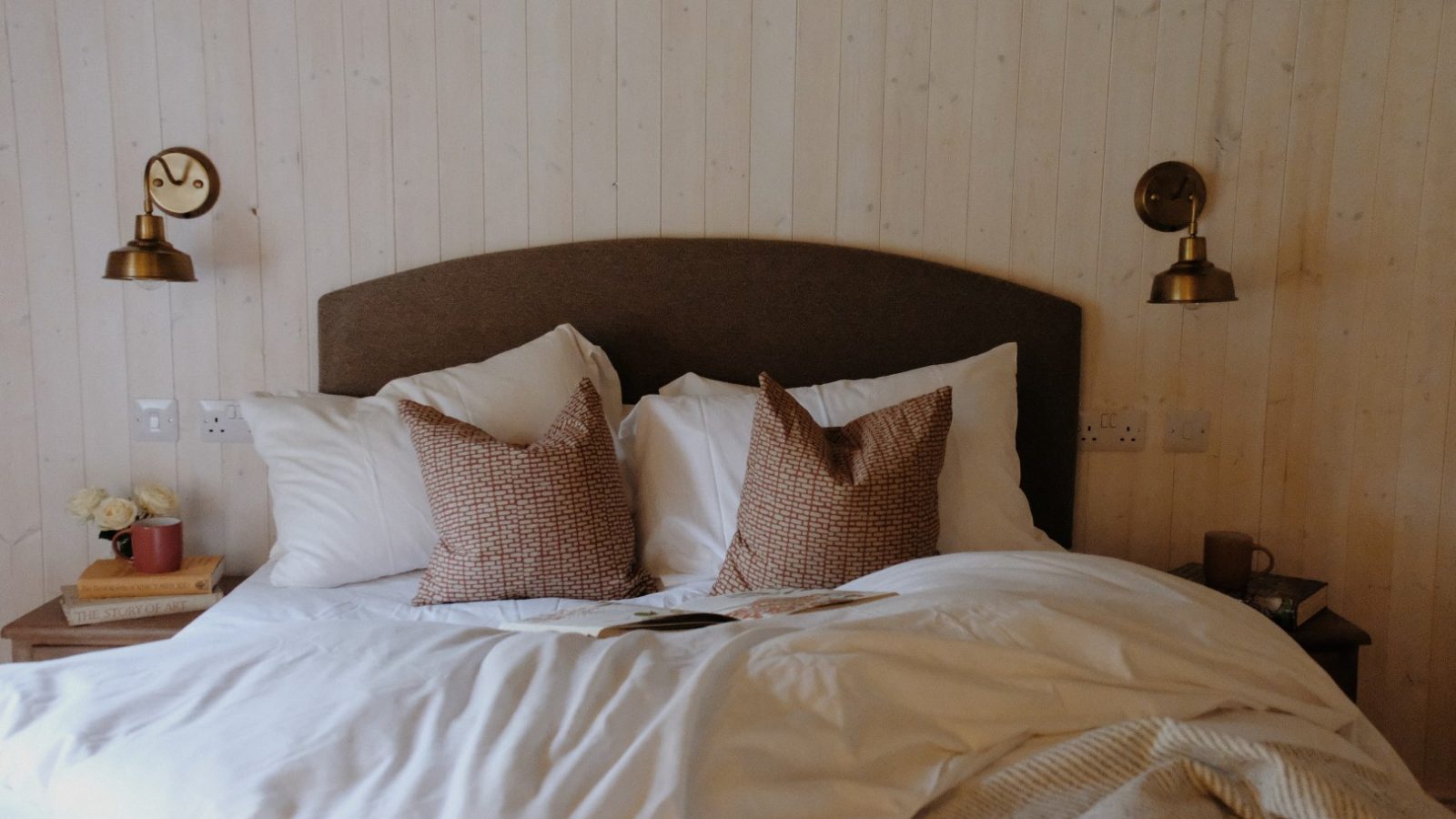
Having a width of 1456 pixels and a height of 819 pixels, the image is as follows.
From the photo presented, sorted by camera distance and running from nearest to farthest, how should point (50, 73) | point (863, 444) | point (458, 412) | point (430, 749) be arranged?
point (430, 749) < point (863, 444) < point (458, 412) < point (50, 73)

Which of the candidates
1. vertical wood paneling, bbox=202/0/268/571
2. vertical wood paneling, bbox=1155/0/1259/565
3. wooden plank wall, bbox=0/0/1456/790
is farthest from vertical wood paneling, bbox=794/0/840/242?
vertical wood paneling, bbox=202/0/268/571

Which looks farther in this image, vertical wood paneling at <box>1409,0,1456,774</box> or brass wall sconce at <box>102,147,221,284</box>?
vertical wood paneling at <box>1409,0,1456,774</box>

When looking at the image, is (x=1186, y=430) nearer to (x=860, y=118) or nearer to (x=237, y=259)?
(x=860, y=118)

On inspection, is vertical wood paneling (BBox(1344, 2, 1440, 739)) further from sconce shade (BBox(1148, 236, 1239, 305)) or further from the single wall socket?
sconce shade (BBox(1148, 236, 1239, 305))

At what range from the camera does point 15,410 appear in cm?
235

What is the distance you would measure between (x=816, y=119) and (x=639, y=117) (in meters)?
0.41

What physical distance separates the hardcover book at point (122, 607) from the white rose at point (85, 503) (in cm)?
16

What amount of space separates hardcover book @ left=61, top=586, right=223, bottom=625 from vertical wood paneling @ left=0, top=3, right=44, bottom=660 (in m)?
0.39

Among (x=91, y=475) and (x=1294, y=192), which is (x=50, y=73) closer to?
(x=91, y=475)

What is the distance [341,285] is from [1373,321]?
2.40 m

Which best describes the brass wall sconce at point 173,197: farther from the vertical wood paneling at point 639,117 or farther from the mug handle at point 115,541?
the vertical wood paneling at point 639,117

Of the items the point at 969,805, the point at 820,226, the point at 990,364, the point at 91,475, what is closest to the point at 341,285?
the point at 91,475

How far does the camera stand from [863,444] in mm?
A: 1907

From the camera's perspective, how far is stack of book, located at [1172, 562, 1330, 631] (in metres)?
2.10
